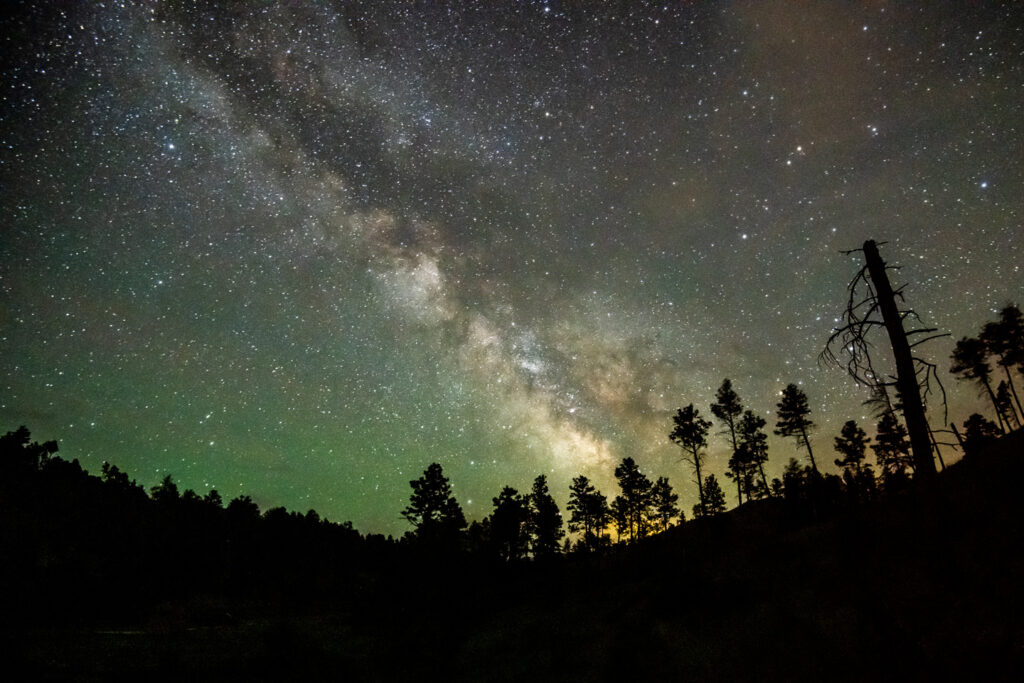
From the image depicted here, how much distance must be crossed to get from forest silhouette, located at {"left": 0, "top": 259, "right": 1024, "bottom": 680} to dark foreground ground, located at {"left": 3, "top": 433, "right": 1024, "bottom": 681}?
0.05 metres

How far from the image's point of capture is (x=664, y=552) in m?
16.6

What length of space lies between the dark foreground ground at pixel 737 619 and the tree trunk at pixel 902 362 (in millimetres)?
1308

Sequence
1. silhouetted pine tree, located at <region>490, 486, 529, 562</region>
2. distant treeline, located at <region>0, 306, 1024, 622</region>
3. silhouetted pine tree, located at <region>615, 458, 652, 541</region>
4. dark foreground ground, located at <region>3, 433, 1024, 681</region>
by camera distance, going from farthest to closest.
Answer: silhouetted pine tree, located at <region>615, 458, 652, 541</region> → silhouetted pine tree, located at <region>490, 486, 529, 562</region> → distant treeline, located at <region>0, 306, 1024, 622</region> → dark foreground ground, located at <region>3, 433, 1024, 681</region>

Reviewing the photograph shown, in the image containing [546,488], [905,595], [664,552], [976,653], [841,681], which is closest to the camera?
[976,653]

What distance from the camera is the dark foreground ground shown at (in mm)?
6707

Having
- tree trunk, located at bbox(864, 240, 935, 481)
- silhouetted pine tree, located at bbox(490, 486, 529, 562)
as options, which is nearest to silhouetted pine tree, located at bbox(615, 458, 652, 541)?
silhouetted pine tree, located at bbox(490, 486, 529, 562)

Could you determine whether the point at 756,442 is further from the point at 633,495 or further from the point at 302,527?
the point at 302,527

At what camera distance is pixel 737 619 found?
9.23 metres

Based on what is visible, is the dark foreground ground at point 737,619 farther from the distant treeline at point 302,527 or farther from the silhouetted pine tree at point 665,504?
the silhouetted pine tree at point 665,504

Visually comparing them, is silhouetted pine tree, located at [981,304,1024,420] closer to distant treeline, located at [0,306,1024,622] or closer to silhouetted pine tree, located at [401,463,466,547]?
distant treeline, located at [0,306,1024,622]

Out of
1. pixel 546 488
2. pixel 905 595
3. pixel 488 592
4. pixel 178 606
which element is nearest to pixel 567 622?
pixel 488 592

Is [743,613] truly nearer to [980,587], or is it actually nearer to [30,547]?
[980,587]

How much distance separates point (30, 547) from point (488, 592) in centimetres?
3958

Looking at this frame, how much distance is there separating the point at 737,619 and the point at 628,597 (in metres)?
4.92
